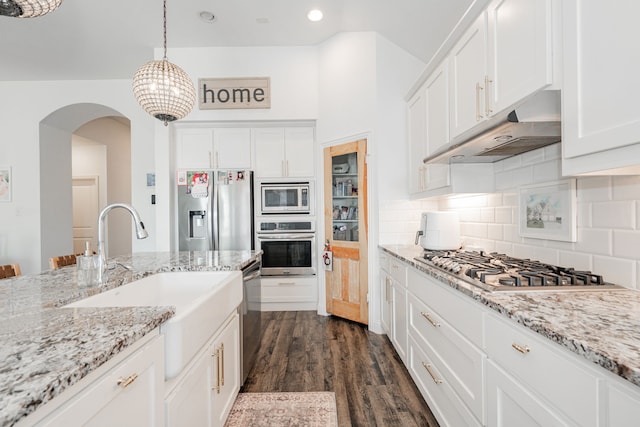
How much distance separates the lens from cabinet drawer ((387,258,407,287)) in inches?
88.7

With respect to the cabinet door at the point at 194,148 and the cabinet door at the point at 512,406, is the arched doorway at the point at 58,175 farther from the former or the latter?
the cabinet door at the point at 512,406

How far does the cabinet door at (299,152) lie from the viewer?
3.85m

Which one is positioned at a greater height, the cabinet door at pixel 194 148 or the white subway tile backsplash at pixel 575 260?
the cabinet door at pixel 194 148

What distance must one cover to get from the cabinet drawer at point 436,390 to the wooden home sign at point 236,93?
304 centimetres

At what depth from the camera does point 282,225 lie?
12.5 ft

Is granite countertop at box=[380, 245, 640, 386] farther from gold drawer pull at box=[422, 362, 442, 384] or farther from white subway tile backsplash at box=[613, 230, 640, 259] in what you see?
gold drawer pull at box=[422, 362, 442, 384]

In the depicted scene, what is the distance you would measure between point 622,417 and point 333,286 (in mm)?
2942

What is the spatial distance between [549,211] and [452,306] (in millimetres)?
775

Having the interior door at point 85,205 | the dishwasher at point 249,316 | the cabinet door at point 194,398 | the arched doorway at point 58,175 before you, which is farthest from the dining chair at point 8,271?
the interior door at point 85,205

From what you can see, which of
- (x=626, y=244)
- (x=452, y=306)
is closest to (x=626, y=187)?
(x=626, y=244)

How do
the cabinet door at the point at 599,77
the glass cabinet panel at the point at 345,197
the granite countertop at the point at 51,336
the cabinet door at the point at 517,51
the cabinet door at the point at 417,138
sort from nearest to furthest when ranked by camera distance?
the granite countertop at the point at 51,336
the cabinet door at the point at 599,77
the cabinet door at the point at 517,51
the cabinet door at the point at 417,138
the glass cabinet panel at the point at 345,197

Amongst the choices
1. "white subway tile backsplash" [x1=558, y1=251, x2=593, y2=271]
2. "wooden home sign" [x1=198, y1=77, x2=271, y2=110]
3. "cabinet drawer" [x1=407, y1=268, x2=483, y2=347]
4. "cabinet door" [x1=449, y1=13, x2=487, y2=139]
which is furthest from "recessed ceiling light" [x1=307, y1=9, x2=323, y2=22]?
"white subway tile backsplash" [x1=558, y1=251, x2=593, y2=271]

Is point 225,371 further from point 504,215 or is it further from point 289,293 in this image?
point 289,293

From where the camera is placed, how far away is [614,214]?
1.29 metres
